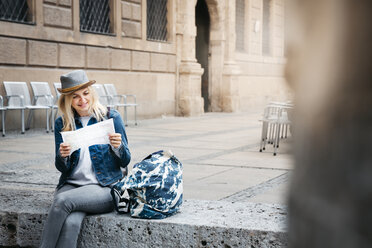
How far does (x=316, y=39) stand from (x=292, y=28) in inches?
0.6

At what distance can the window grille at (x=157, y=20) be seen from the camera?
1565 cm

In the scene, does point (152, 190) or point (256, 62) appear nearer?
point (152, 190)

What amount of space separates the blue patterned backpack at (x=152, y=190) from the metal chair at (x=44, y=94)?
765cm

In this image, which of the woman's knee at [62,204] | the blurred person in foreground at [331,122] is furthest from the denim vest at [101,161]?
the blurred person in foreground at [331,122]

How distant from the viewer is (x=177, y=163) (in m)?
3.70

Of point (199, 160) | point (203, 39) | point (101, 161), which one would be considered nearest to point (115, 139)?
point (101, 161)

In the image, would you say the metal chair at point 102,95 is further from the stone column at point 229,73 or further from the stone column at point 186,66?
the stone column at point 229,73

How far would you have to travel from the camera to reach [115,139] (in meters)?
3.64

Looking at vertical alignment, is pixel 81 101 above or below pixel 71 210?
above

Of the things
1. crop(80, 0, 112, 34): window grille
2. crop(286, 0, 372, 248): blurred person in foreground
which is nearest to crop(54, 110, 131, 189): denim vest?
crop(286, 0, 372, 248): blurred person in foreground

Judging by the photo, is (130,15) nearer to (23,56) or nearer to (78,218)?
(23,56)

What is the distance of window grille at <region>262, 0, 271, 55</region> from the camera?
24.4 metres

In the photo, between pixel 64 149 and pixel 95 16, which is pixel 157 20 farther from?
pixel 64 149

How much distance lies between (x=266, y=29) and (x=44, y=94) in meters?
15.2
